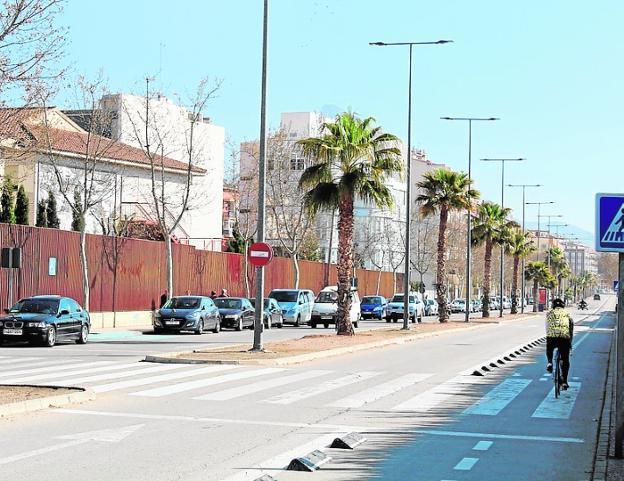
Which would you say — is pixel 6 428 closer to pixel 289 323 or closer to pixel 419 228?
pixel 289 323

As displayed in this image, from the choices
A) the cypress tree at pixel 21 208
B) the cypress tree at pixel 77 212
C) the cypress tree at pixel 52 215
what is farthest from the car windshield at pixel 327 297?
the cypress tree at pixel 21 208

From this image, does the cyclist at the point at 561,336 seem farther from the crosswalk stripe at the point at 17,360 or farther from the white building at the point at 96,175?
the white building at the point at 96,175

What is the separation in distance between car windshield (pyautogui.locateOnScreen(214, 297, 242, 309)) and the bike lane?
25.3 meters

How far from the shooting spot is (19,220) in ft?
152

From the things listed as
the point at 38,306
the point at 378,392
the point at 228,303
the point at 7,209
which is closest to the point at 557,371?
the point at 378,392

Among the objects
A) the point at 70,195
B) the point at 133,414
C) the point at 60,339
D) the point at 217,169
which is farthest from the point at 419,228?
the point at 133,414

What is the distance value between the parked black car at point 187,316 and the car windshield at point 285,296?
1114 centimetres

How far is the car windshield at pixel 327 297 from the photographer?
5256 cm

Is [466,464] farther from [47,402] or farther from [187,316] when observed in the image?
[187,316]

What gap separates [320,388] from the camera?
18.1 metres

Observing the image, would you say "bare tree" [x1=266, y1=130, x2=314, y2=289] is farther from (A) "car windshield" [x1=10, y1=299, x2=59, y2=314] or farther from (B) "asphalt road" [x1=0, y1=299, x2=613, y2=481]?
(B) "asphalt road" [x1=0, y1=299, x2=613, y2=481]

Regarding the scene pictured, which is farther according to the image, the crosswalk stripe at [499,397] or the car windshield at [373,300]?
the car windshield at [373,300]

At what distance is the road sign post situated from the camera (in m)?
10.7

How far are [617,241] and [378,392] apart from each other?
773 cm
